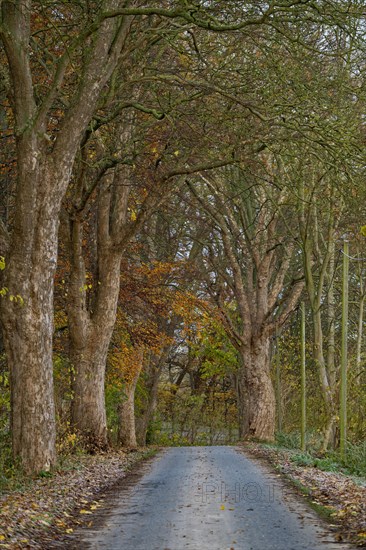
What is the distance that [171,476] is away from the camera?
48.8 ft

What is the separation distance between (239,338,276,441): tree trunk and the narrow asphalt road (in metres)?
13.7

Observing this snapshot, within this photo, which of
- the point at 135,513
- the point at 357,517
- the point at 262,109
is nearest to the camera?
the point at 357,517

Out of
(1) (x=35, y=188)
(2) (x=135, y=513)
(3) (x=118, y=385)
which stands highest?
(1) (x=35, y=188)

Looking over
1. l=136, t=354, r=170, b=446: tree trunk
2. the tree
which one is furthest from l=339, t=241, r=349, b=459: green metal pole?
l=136, t=354, r=170, b=446: tree trunk

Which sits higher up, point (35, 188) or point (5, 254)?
point (35, 188)

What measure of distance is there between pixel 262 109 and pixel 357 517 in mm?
7907

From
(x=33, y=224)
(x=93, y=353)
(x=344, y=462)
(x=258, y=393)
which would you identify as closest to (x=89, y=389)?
(x=93, y=353)

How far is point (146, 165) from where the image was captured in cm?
2183

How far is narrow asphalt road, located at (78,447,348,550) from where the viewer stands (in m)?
7.85

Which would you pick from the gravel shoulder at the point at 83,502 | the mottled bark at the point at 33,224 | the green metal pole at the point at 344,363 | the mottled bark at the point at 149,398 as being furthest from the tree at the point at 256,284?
the mottled bark at the point at 33,224

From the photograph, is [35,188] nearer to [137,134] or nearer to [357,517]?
[137,134]

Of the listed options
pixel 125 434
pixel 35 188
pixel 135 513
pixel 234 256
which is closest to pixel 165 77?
pixel 35 188

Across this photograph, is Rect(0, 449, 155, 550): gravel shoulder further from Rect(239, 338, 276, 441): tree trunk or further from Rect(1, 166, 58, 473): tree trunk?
Rect(239, 338, 276, 441): tree trunk

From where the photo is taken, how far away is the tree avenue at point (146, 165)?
13.3 meters
